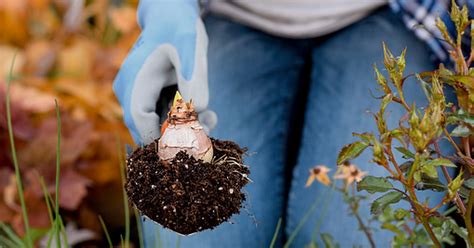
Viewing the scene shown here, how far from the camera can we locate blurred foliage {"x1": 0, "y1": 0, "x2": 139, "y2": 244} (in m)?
1.45

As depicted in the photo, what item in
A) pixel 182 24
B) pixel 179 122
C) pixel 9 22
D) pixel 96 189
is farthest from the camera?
pixel 9 22

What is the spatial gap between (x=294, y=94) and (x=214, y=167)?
29.1 inches

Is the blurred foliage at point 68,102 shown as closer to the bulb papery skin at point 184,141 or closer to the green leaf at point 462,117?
the bulb papery skin at point 184,141

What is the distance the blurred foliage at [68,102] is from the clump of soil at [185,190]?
0.71 m

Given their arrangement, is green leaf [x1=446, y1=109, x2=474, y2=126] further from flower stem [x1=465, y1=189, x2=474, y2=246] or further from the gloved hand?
the gloved hand

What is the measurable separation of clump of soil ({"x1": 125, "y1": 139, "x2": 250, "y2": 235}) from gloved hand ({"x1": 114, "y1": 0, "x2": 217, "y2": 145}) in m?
0.17

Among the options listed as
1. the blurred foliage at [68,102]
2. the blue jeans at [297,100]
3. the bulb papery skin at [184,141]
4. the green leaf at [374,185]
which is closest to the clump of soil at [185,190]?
the bulb papery skin at [184,141]

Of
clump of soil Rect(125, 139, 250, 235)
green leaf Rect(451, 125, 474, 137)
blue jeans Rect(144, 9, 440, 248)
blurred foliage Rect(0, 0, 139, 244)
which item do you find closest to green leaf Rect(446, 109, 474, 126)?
green leaf Rect(451, 125, 474, 137)

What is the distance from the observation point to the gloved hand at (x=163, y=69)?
33.9 inches

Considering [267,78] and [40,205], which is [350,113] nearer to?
[267,78]

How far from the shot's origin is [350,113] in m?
1.31

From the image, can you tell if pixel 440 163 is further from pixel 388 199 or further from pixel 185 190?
pixel 185 190

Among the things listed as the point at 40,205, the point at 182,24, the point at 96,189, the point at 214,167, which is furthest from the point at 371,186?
the point at 96,189

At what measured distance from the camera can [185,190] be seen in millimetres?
665
